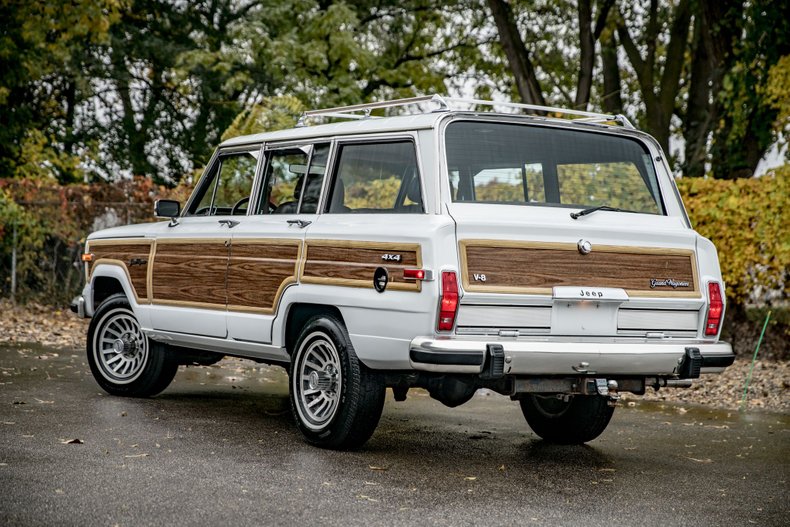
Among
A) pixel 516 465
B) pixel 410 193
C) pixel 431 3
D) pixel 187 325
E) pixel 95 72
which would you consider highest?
pixel 431 3

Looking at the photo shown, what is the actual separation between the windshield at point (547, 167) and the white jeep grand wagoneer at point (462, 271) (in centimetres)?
1

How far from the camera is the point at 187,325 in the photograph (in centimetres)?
861

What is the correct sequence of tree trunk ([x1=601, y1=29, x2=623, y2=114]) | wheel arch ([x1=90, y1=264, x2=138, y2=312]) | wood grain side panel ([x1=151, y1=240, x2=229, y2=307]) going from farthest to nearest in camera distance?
tree trunk ([x1=601, y1=29, x2=623, y2=114]), wheel arch ([x1=90, y1=264, x2=138, y2=312]), wood grain side panel ([x1=151, y1=240, x2=229, y2=307])

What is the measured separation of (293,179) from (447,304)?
2.23 metres

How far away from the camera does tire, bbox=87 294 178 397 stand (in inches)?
371

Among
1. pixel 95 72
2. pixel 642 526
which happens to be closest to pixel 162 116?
pixel 95 72

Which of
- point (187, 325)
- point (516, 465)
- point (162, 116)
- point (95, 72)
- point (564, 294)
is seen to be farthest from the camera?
point (162, 116)

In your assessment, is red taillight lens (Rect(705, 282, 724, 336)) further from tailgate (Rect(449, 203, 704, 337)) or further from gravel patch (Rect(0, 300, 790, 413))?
gravel patch (Rect(0, 300, 790, 413))

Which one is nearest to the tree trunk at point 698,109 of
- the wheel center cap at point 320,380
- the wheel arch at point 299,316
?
the wheel arch at point 299,316

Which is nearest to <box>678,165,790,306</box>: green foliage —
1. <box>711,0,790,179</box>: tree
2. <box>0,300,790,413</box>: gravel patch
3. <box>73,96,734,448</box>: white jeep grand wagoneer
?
<box>0,300,790,413</box>: gravel patch

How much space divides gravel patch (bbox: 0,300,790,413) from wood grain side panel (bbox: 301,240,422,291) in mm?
4682

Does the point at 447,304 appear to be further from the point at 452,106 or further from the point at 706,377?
the point at 706,377

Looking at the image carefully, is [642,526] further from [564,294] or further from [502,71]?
[502,71]

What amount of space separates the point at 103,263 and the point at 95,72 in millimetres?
20176
